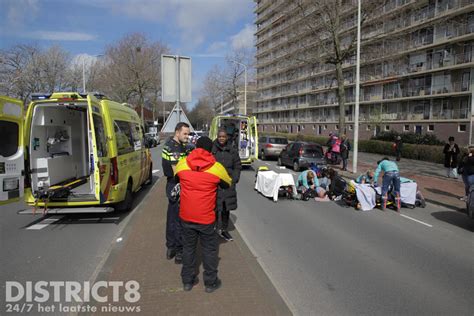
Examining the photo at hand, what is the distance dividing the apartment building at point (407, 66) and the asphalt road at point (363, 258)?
1629 centimetres

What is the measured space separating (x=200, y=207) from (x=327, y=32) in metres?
21.1

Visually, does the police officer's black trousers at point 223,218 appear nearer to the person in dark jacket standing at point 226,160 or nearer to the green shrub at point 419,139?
the person in dark jacket standing at point 226,160

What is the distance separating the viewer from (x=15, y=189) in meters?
5.59

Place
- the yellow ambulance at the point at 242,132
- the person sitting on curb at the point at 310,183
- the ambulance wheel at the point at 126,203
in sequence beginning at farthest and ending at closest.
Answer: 1. the yellow ambulance at the point at 242,132
2. the person sitting on curb at the point at 310,183
3. the ambulance wheel at the point at 126,203

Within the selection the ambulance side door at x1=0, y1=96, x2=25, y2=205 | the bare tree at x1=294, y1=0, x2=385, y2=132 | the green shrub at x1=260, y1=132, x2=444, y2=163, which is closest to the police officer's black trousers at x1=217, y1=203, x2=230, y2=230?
the ambulance side door at x1=0, y1=96, x2=25, y2=205

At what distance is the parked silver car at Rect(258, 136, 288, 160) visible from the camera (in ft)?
69.7

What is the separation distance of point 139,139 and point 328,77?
5092 cm

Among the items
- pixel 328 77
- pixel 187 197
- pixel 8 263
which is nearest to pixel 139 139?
pixel 8 263

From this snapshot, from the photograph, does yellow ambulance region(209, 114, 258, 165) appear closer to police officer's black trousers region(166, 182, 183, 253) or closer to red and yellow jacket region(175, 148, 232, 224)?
police officer's black trousers region(166, 182, 183, 253)

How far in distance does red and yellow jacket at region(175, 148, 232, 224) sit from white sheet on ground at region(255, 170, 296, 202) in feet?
19.3

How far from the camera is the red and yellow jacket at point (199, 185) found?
11.9ft

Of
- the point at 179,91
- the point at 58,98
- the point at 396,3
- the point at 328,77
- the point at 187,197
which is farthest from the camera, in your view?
the point at 328,77

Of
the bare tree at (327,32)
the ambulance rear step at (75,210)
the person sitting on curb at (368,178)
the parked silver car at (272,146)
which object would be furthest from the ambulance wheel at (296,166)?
the ambulance rear step at (75,210)

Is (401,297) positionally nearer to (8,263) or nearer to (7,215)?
(8,263)
